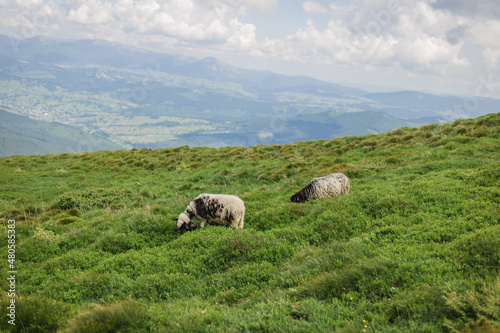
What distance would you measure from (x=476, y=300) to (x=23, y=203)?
22.2m

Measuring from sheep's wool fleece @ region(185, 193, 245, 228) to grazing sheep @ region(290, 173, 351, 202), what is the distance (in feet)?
11.0

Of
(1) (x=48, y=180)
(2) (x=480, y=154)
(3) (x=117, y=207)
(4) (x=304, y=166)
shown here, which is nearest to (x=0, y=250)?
(3) (x=117, y=207)

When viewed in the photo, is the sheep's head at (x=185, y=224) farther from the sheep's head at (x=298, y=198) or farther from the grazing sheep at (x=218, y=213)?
the sheep's head at (x=298, y=198)

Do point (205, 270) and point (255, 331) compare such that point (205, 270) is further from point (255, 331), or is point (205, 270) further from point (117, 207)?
point (117, 207)

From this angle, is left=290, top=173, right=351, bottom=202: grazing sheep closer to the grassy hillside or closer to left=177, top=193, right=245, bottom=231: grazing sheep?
the grassy hillside

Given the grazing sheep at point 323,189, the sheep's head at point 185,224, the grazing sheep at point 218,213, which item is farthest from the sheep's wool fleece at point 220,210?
the grazing sheep at point 323,189

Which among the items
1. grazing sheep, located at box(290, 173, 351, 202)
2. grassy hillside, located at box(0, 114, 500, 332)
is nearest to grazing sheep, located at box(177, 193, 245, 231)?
grassy hillside, located at box(0, 114, 500, 332)

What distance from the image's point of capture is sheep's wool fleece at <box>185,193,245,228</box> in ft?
32.5

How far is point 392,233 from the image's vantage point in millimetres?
7121

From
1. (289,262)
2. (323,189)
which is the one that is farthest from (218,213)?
(323,189)

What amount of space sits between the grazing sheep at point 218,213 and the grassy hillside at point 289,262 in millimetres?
523

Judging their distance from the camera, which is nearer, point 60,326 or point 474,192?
point 60,326

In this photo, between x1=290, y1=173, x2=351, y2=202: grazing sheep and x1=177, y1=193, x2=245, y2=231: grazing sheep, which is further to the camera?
x1=290, y1=173, x2=351, y2=202: grazing sheep

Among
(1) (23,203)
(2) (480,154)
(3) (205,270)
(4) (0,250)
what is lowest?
(1) (23,203)
